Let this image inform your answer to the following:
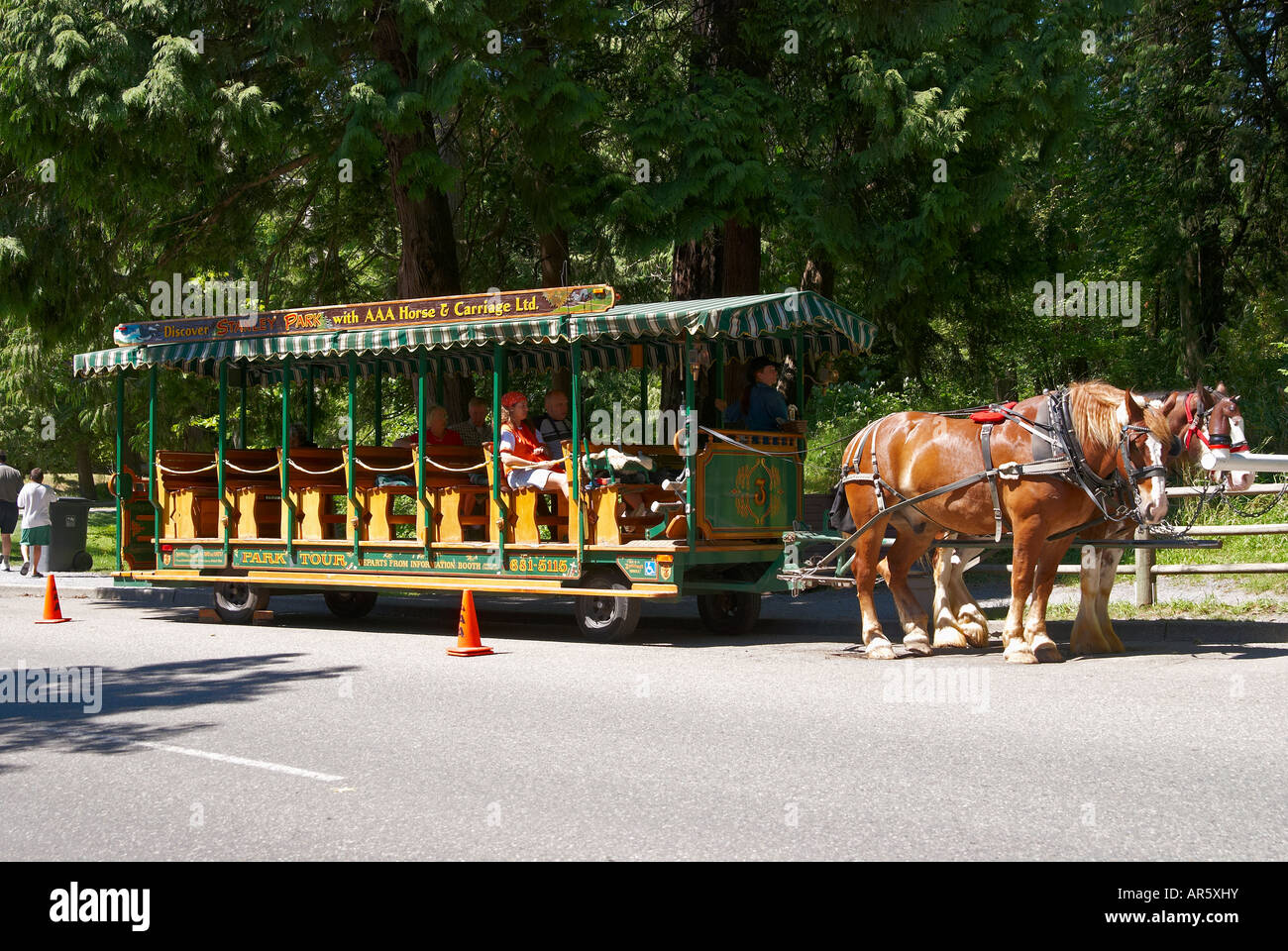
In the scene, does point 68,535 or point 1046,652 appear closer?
point 1046,652

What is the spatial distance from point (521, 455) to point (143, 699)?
4.82m

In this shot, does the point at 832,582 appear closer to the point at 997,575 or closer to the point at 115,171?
the point at 997,575

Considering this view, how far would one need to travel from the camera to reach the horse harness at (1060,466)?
32.9 feet

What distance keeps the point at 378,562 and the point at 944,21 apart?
8485mm

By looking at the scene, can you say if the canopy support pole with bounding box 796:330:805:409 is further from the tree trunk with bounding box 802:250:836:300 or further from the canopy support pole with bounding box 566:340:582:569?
the tree trunk with bounding box 802:250:836:300

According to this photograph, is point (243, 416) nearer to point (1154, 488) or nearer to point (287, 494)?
point (287, 494)

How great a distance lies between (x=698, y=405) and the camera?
1574cm

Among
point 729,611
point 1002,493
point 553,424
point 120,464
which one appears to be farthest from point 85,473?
point 1002,493

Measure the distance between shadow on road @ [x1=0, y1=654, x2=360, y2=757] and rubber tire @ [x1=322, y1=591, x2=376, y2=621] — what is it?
4.10m

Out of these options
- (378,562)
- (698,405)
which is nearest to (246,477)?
(378,562)

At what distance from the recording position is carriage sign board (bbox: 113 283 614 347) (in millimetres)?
12398

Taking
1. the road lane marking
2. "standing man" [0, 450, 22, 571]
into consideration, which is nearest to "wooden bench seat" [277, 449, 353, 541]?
the road lane marking

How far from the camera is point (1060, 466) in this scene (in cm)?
1023

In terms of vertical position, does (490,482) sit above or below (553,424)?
below
